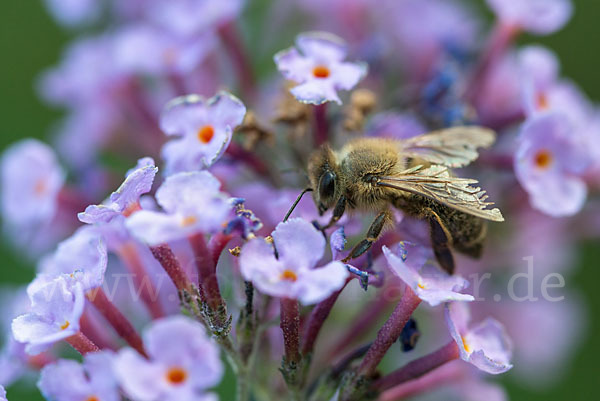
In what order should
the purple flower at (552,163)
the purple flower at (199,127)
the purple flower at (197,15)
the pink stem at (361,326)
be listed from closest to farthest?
the purple flower at (199,127)
the purple flower at (552,163)
the pink stem at (361,326)
the purple flower at (197,15)

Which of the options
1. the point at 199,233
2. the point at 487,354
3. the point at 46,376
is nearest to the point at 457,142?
the point at 487,354

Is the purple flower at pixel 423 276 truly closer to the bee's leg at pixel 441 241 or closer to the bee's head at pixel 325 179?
the bee's leg at pixel 441 241

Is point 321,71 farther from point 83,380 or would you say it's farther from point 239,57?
point 83,380

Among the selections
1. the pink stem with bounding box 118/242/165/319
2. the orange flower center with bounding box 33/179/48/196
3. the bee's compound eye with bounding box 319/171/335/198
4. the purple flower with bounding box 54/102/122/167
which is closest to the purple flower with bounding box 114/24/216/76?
the purple flower with bounding box 54/102/122/167

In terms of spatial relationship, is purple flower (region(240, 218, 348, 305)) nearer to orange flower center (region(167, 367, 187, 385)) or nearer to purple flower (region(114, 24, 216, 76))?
orange flower center (region(167, 367, 187, 385))

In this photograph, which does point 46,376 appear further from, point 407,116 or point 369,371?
point 407,116

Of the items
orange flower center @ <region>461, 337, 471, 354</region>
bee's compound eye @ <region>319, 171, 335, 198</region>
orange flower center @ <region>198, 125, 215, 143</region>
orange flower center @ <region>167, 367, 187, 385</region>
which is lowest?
orange flower center @ <region>167, 367, 187, 385</region>

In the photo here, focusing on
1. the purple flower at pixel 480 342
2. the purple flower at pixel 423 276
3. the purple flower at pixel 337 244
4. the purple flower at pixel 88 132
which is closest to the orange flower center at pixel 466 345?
the purple flower at pixel 480 342
